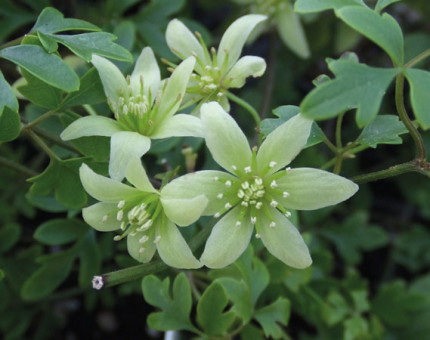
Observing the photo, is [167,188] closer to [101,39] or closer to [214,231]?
[214,231]

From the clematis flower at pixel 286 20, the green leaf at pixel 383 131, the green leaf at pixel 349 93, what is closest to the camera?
the green leaf at pixel 349 93

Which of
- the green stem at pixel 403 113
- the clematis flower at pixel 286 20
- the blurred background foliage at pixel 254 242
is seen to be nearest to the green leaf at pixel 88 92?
the blurred background foliage at pixel 254 242

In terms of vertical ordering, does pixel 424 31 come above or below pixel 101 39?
below

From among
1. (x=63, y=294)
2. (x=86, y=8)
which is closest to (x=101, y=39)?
(x=63, y=294)

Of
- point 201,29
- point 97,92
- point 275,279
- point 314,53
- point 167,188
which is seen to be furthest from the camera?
point 314,53

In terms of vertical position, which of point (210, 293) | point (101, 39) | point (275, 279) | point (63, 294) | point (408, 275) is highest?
point (101, 39)

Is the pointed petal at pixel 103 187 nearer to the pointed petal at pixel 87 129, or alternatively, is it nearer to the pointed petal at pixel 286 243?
the pointed petal at pixel 87 129

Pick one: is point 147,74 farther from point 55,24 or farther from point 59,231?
point 59,231

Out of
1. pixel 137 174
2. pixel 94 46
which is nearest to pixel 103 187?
pixel 137 174
